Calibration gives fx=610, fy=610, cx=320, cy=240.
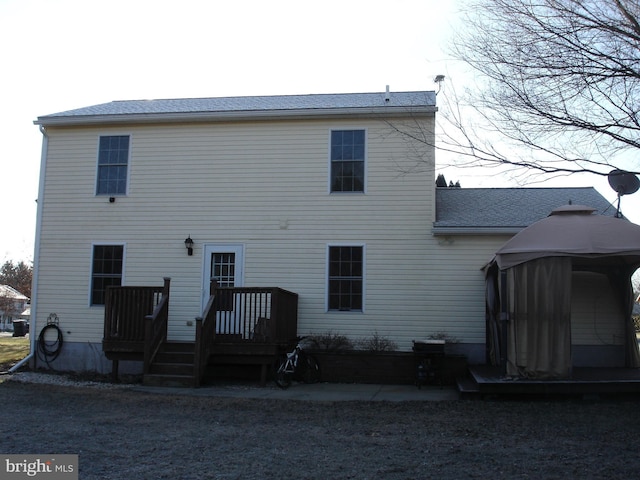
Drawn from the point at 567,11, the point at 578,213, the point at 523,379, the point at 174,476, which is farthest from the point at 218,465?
the point at 578,213

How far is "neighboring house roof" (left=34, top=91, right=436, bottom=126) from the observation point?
13664 mm

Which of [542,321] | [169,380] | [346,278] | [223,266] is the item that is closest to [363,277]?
[346,278]

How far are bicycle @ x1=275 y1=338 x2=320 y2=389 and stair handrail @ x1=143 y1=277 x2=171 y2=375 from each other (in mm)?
2413

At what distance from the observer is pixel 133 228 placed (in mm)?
14281

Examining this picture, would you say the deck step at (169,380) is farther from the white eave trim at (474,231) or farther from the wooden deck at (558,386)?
the white eave trim at (474,231)

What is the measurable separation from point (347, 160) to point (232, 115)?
2.84 m

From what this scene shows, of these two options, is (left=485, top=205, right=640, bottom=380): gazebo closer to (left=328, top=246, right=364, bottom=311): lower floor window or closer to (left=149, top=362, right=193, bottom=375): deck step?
(left=328, top=246, right=364, bottom=311): lower floor window

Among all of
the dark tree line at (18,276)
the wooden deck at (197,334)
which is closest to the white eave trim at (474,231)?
the wooden deck at (197,334)

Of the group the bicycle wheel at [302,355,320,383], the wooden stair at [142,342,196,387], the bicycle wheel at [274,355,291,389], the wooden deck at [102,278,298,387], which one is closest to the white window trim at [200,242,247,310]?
the wooden deck at [102,278,298,387]

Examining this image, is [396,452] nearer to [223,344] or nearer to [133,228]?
[223,344]

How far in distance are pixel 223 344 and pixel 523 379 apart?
18.0 feet

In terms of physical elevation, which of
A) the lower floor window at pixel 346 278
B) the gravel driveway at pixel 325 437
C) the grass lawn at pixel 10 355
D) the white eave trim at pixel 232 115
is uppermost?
the white eave trim at pixel 232 115

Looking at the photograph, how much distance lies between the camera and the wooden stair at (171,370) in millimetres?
11422

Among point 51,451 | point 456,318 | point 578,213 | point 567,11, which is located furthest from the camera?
point 456,318
